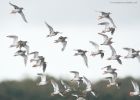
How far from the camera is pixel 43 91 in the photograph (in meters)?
86.3

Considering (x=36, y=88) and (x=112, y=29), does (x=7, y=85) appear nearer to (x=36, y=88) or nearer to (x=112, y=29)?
(x=36, y=88)

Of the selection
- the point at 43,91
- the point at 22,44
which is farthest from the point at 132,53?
the point at 43,91

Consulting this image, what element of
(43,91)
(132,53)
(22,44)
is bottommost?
(43,91)

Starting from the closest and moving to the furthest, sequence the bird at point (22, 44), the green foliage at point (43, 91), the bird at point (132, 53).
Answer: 1. the bird at point (132, 53)
2. the bird at point (22, 44)
3. the green foliage at point (43, 91)

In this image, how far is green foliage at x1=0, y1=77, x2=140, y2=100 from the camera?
84562 mm

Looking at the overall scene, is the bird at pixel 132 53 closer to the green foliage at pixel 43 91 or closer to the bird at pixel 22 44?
the bird at pixel 22 44

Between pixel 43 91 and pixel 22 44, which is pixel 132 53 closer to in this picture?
pixel 22 44

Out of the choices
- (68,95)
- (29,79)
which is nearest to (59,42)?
(68,95)

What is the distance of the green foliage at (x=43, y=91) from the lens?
84.6m

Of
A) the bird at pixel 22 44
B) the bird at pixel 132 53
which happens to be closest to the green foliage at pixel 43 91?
the bird at pixel 22 44

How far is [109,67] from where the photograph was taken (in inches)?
2474

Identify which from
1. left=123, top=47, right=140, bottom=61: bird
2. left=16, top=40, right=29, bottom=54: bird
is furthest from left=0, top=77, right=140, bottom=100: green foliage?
left=123, top=47, right=140, bottom=61: bird

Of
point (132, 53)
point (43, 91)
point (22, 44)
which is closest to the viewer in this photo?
point (132, 53)

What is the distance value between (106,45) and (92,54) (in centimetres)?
90
